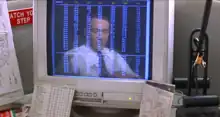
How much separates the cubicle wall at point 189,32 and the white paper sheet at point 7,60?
57 cm

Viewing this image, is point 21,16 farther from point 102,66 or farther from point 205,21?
point 205,21

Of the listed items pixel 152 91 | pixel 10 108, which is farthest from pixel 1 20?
pixel 152 91

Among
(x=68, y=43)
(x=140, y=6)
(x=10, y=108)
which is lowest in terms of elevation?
(x=10, y=108)

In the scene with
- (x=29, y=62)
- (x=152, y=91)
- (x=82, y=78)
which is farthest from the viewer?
(x=29, y=62)

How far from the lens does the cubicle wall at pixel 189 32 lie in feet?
3.67

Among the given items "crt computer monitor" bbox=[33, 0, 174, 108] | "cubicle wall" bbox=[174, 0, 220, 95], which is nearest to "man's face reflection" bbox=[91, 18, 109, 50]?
"crt computer monitor" bbox=[33, 0, 174, 108]

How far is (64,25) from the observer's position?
109 cm

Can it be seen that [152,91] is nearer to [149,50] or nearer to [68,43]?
[149,50]

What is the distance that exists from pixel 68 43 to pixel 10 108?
0.33 metres

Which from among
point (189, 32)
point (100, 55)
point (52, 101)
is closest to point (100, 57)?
point (100, 55)

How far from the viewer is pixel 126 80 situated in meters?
1.05

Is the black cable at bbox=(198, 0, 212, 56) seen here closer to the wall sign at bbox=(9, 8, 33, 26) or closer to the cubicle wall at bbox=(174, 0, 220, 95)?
the cubicle wall at bbox=(174, 0, 220, 95)

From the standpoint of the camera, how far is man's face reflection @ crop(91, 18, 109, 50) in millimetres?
1056

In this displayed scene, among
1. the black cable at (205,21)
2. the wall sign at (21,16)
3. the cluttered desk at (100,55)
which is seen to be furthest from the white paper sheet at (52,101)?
the black cable at (205,21)
